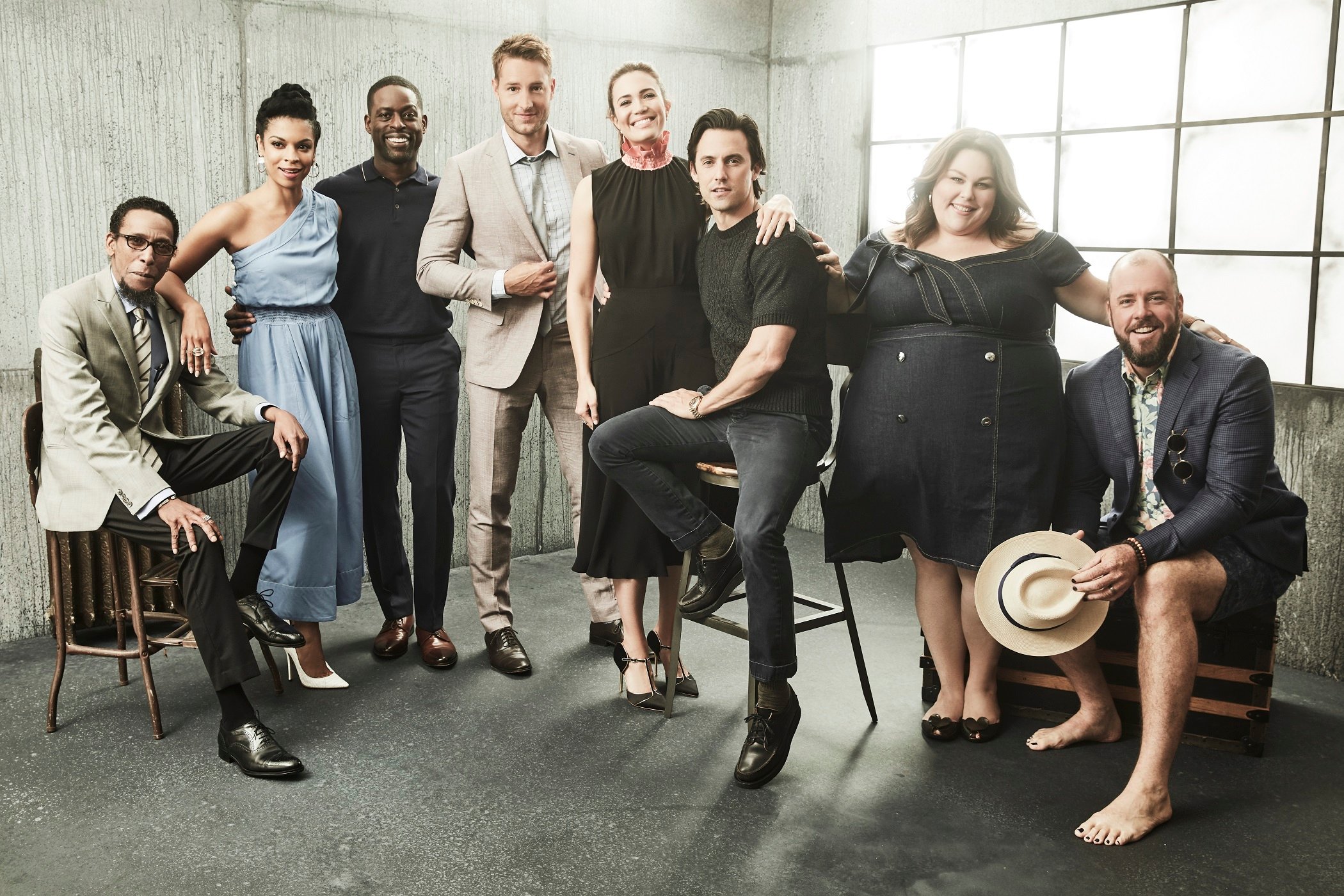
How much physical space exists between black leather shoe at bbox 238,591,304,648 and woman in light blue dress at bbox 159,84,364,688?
0.72 feet

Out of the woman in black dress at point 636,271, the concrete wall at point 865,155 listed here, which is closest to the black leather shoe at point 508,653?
the woman in black dress at point 636,271

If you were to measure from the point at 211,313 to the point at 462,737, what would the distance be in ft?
6.64

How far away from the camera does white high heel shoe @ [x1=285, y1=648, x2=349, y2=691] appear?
363cm

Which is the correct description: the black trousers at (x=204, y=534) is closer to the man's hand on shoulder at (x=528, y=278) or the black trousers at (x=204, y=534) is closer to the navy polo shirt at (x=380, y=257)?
the navy polo shirt at (x=380, y=257)

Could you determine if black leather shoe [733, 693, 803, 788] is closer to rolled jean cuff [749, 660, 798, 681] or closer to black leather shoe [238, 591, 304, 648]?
rolled jean cuff [749, 660, 798, 681]

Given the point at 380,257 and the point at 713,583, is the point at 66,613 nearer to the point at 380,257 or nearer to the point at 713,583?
the point at 380,257

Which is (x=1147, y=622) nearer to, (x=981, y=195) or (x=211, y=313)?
(x=981, y=195)

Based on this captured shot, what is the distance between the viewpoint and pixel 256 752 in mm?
3008

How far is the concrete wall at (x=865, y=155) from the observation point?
148 inches

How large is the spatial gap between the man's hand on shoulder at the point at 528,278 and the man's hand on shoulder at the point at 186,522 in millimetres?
1138

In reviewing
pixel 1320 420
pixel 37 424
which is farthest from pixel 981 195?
pixel 37 424

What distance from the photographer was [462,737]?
3264mm

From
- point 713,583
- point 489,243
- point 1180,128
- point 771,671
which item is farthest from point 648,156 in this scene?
point 1180,128

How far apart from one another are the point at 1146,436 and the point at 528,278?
6.08ft
